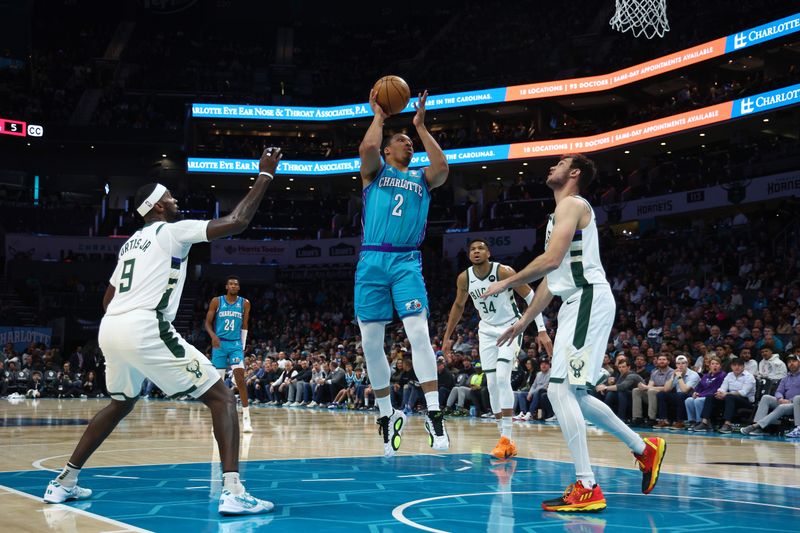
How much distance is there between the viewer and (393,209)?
22.3ft

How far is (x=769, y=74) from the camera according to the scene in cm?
3322

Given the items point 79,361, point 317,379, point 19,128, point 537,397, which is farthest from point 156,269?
point 19,128

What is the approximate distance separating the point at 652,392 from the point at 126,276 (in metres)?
11.6

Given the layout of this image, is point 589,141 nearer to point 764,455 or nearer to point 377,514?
point 764,455

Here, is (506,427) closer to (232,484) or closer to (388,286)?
(388,286)

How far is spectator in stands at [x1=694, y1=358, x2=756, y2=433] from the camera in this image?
13812mm

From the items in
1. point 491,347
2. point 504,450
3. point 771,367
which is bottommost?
point 504,450

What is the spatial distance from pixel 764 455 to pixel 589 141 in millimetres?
27279

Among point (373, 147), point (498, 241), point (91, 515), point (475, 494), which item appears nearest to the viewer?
point (91, 515)

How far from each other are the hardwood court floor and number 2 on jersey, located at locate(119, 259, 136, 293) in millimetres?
1425

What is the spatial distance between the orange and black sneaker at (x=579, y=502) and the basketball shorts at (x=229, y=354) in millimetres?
7906

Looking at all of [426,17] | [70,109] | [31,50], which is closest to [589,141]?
[426,17]

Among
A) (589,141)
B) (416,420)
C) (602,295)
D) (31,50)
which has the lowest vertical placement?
(416,420)

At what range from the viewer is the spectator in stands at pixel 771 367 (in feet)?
45.5
